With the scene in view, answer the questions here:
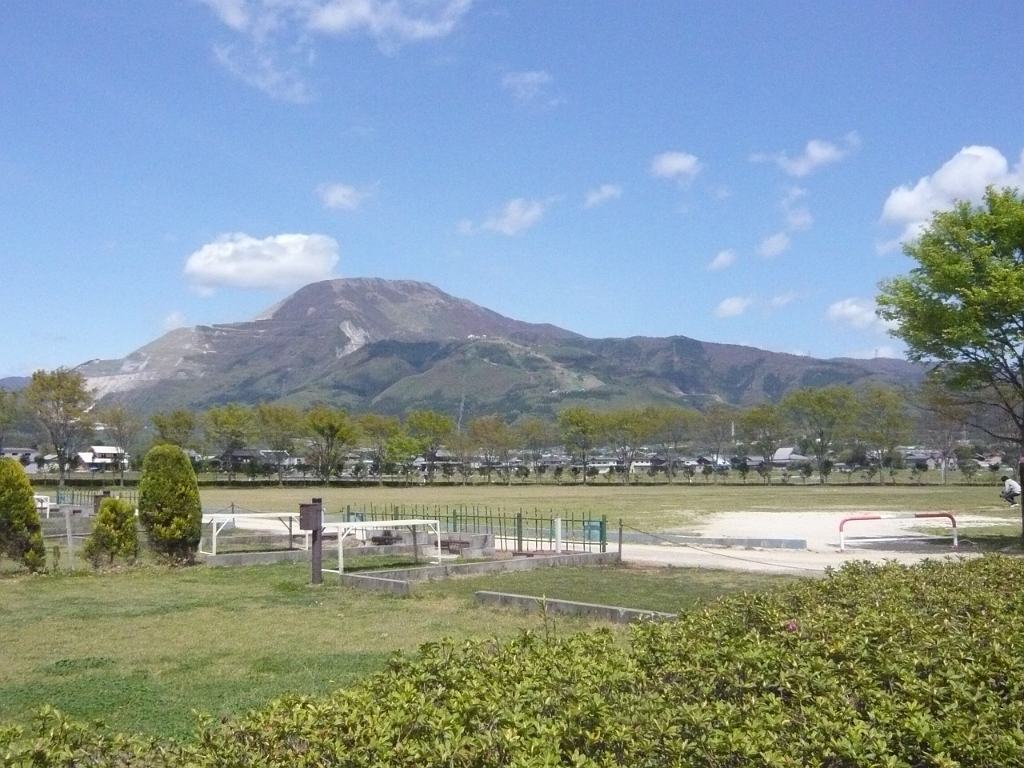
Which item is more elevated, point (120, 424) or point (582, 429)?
point (120, 424)

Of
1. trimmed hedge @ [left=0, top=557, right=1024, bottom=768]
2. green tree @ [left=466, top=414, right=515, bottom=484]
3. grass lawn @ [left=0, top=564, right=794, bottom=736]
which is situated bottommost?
grass lawn @ [left=0, top=564, right=794, bottom=736]

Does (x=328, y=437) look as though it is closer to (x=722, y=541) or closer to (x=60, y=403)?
(x=60, y=403)

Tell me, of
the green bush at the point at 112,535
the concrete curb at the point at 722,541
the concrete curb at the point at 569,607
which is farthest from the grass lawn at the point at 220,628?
the concrete curb at the point at 722,541

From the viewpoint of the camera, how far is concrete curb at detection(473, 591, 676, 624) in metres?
11.9

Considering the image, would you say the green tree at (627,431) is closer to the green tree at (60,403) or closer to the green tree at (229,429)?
the green tree at (229,429)

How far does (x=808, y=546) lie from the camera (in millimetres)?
24594

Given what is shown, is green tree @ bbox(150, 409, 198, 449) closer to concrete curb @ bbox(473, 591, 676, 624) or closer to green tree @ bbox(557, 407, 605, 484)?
green tree @ bbox(557, 407, 605, 484)

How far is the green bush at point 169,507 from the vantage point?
→ 19.4 m

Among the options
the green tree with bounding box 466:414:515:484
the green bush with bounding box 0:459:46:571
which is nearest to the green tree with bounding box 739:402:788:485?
the green tree with bounding box 466:414:515:484

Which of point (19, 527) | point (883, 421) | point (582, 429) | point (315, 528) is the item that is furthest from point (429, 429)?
point (315, 528)

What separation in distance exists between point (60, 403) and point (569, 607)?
231 feet

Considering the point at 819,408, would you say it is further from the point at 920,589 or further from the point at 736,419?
the point at 920,589

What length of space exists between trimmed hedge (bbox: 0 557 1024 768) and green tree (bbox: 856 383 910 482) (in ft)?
284

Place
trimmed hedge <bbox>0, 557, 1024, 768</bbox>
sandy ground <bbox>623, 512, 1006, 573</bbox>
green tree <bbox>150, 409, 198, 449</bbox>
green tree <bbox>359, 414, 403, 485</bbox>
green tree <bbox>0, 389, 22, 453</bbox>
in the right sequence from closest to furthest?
trimmed hedge <bbox>0, 557, 1024, 768</bbox>, sandy ground <bbox>623, 512, 1006, 573</bbox>, green tree <bbox>150, 409, 198, 449</bbox>, green tree <bbox>0, 389, 22, 453</bbox>, green tree <bbox>359, 414, 403, 485</bbox>
